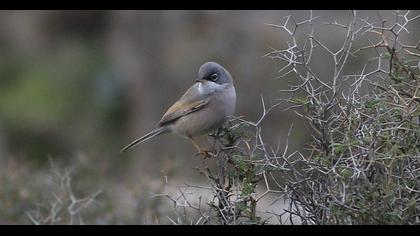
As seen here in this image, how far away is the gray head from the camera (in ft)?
22.0

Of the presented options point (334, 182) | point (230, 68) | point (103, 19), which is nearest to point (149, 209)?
point (334, 182)

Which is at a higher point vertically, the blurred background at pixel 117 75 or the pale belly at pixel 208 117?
the blurred background at pixel 117 75

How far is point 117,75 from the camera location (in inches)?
694

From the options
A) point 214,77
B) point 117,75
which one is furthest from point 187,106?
point 117,75

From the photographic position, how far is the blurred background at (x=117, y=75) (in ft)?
48.7

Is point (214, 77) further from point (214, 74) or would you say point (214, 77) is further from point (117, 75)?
point (117, 75)

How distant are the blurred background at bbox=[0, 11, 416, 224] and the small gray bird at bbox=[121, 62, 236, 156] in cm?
412

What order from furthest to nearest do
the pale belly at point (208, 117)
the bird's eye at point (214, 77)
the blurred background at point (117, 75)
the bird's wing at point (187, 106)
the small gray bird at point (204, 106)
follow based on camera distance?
the blurred background at point (117, 75), the bird's wing at point (187, 106), the bird's eye at point (214, 77), the small gray bird at point (204, 106), the pale belly at point (208, 117)

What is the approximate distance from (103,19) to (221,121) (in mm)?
12807

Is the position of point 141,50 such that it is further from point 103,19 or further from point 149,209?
point 149,209

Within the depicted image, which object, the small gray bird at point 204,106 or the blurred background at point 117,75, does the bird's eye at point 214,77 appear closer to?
the small gray bird at point 204,106

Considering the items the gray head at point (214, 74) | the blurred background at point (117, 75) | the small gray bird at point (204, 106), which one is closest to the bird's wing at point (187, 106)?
the small gray bird at point (204, 106)

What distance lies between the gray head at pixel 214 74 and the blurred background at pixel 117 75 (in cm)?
458

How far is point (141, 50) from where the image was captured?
16047 millimetres
